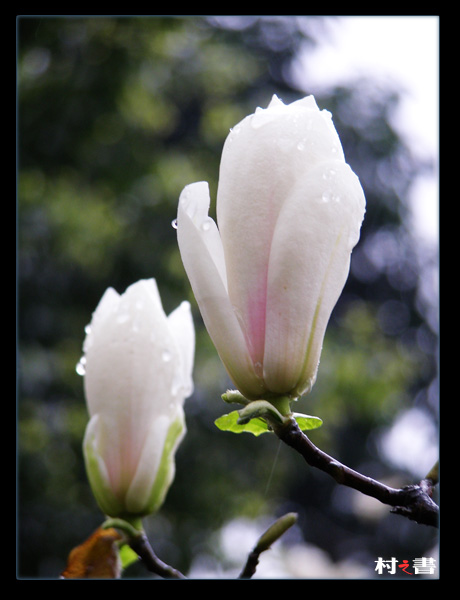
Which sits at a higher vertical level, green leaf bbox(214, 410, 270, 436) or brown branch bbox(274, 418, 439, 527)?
green leaf bbox(214, 410, 270, 436)

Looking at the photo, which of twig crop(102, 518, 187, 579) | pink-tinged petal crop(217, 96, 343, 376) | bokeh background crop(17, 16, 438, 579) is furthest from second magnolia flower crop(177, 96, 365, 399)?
bokeh background crop(17, 16, 438, 579)

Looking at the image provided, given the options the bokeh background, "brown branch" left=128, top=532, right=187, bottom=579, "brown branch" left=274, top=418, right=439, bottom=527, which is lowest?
"brown branch" left=128, top=532, right=187, bottom=579

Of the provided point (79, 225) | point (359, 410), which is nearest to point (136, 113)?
point (79, 225)

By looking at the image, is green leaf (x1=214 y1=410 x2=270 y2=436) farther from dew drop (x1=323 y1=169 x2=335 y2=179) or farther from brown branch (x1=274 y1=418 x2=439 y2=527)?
dew drop (x1=323 y1=169 x2=335 y2=179)

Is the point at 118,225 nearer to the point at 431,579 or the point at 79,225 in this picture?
the point at 79,225

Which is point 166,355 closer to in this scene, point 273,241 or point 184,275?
point 273,241

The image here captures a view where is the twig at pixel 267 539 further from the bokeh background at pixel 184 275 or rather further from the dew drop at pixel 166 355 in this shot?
the bokeh background at pixel 184 275

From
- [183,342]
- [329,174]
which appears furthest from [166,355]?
[329,174]
